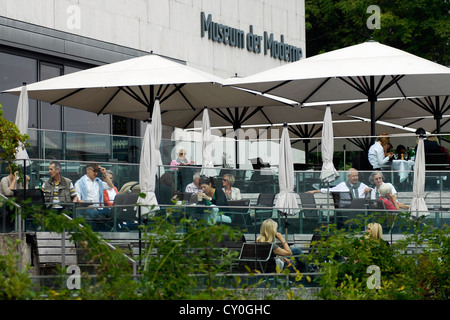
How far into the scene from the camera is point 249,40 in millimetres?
30734

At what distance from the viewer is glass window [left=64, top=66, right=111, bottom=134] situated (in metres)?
23.4

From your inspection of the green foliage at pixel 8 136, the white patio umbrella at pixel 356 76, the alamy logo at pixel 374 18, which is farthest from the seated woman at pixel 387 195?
the alamy logo at pixel 374 18

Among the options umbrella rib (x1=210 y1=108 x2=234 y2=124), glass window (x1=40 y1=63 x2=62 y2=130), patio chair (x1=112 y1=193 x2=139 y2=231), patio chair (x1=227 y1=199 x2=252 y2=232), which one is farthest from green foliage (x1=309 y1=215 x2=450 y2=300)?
glass window (x1=40 y1=63 x2=62 y2=130)

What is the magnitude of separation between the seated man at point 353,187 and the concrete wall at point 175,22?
960cm

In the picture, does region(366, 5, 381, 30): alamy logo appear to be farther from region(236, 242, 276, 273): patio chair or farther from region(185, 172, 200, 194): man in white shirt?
region(236, 242, 276, 273): patio chair

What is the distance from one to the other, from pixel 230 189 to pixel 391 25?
94.1ft

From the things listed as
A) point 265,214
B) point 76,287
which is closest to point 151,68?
point 265,214

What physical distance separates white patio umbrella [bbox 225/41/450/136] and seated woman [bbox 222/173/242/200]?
69.6 inches

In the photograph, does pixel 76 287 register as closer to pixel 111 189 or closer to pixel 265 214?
pixel 265 214

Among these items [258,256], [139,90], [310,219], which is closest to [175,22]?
[139,90]

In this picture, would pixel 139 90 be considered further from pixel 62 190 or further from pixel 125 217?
pixel 125 217

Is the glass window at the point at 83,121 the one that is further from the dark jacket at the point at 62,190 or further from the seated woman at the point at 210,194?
the dark jacket at the point at 62,190

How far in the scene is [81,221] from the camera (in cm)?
759

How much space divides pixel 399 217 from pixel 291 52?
22.2 metres
